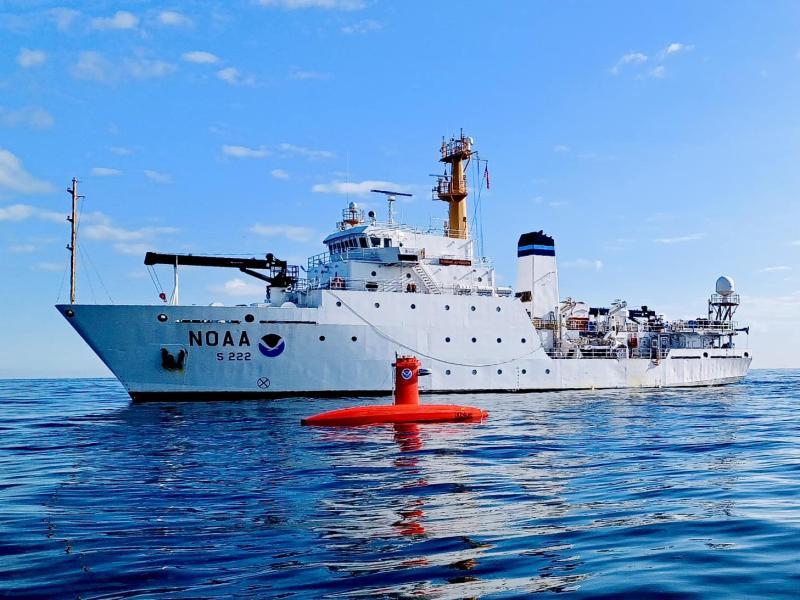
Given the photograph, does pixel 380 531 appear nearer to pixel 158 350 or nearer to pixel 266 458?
pixel 266 458

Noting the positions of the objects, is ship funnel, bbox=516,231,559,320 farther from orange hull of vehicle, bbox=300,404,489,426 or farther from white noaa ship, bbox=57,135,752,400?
orange hull of vehicle, bbox=300,404,489,426

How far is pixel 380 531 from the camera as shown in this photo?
24.5ft

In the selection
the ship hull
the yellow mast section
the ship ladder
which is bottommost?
the ship hull

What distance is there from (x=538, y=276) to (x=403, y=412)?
21268mm

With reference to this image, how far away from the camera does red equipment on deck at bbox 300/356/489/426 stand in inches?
728

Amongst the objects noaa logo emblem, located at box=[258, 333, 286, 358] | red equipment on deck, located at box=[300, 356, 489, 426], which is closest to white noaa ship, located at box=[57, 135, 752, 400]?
noaa logo emblem, located at box=[258, 333, 286, 358]

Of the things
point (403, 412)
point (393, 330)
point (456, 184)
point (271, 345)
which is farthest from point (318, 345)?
point (456, 184)

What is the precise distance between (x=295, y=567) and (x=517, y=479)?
5.44m

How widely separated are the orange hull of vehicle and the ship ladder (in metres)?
12.4

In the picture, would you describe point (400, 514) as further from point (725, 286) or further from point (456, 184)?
point (725, 286)

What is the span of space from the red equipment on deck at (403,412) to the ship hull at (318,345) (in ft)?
28.6

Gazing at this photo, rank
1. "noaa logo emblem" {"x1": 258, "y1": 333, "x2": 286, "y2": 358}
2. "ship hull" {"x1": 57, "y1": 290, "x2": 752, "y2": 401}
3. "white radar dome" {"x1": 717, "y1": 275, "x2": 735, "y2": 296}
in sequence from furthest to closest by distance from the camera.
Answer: "white radar dome" {"x1": 717, "y1": 275, "x2": 735, "y2": 296}, "noaa logo emblem" {"x1": 258, "y1": 333, "x2": 286, "y2": 358}, "ship hull" {"x1": 57, "y1": 290, "x2": 752, "y2": 401}

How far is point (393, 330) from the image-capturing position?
29.2m

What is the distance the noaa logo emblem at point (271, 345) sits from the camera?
1064 inches
